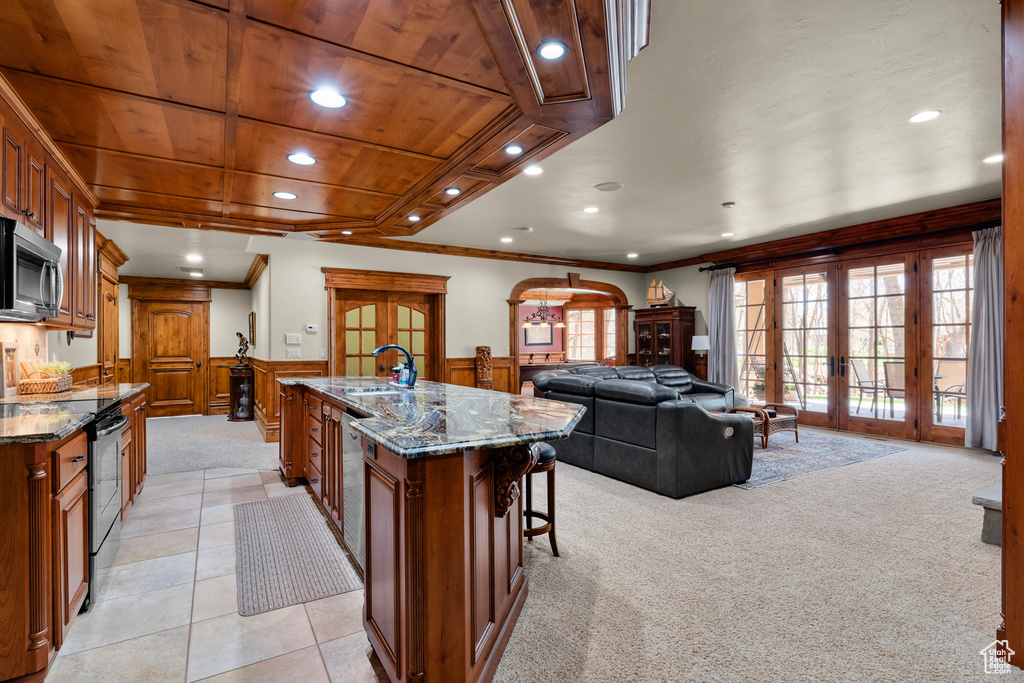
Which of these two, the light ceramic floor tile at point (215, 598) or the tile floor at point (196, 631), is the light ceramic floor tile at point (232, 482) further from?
the light ceramic floor tile at point (215, 598)

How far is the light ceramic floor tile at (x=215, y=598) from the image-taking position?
84.9 inches

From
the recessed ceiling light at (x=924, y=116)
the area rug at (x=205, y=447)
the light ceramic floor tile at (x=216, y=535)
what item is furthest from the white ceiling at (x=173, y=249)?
the recessed ceiling light at (x=924, y=116)

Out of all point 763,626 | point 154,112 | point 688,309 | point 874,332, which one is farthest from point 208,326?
point 874,332

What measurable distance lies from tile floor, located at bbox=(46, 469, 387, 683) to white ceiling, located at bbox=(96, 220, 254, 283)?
3597 millimetres

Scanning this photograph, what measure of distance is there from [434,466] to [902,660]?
194 cm

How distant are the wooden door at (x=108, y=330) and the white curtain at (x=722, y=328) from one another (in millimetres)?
8312

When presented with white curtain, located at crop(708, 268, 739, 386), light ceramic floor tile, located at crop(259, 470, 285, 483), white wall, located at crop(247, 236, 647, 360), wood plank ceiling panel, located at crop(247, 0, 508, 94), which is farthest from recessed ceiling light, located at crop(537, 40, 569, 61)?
white curtain, located at crop(708, 268, 739, 386)

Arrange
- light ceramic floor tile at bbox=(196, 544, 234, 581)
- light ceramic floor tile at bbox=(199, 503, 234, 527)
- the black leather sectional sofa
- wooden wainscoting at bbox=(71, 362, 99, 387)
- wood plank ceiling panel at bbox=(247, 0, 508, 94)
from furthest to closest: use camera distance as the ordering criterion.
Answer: wooden wainscoting at bbox=(71, 362, 99, 387) < the black leather sectional sofa < light ceramic floor tile at bbox=(199, 503, 234, 527) < light ceramic floor tile at bbox=(196, 544, 234, 581) < wood plank ceiling panel at bbox=(247, 0, 508, 94)

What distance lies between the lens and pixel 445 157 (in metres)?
2.90

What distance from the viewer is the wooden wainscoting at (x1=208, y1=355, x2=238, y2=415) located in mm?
8512

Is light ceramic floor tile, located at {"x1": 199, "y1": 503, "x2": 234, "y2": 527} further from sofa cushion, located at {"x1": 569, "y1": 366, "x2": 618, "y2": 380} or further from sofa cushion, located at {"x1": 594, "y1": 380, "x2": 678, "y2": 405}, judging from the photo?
sofa cushion, located at {"x1": 569, "y1": 366, "x2": 618, "y2": 380}

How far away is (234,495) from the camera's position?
151 inches

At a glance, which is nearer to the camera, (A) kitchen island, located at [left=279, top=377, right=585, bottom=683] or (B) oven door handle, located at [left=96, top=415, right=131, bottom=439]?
(A) kitchen island, located at [left=279, top=377, right=585, bottom=683]

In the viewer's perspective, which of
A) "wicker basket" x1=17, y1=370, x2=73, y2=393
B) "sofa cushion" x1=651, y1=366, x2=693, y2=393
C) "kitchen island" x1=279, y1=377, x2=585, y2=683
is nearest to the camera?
"kitchen island" x1=279, y1=377, x2=585, y2=683
